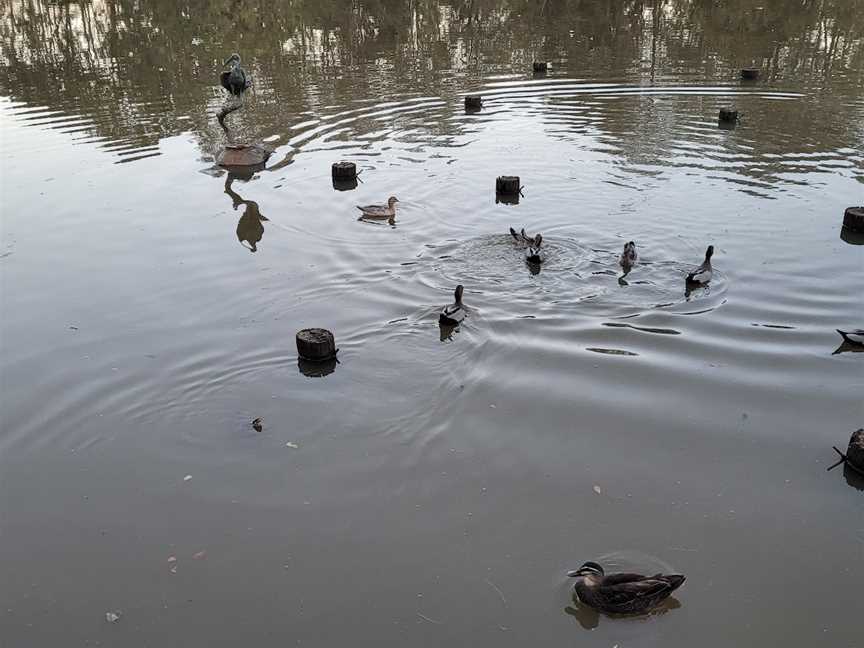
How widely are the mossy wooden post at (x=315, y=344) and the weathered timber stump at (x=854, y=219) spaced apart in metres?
7.46

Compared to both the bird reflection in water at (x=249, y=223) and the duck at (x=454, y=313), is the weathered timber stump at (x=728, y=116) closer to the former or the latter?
the bird reflection in water at (x=249, y=223)

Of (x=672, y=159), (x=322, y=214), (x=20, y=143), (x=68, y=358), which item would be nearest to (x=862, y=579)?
(x=68, y=358)

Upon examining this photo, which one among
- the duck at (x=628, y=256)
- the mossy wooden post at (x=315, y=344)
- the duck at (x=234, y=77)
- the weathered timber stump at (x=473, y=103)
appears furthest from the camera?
the weathered timber stump at (x=473, y=103)

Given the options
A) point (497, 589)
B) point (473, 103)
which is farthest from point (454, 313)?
point (473, 103)

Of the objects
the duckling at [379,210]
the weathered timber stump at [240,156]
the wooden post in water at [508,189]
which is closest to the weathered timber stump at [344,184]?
the duckling at [379,210]

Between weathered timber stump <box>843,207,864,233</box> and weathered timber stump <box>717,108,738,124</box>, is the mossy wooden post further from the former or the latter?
weathered timber stump <box>717,108,738,124</box>

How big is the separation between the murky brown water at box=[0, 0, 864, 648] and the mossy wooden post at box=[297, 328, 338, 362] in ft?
0.76

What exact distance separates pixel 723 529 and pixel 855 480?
4.30ft

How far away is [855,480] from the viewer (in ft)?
19.6

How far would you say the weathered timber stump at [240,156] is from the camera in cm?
1416

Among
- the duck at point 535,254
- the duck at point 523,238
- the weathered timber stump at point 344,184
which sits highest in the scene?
the weathered timber stump at point 344,184

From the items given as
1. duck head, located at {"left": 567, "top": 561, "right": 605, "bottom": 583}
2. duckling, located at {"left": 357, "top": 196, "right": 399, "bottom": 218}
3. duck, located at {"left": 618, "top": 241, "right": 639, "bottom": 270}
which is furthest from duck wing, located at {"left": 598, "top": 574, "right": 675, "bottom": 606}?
duckling, located at {"left": 357, "top": 196, "right": 399, "bottom": 218}

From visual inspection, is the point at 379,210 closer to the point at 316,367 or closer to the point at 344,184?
the point at 344,184

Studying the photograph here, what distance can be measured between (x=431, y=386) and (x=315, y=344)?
1241 mm
